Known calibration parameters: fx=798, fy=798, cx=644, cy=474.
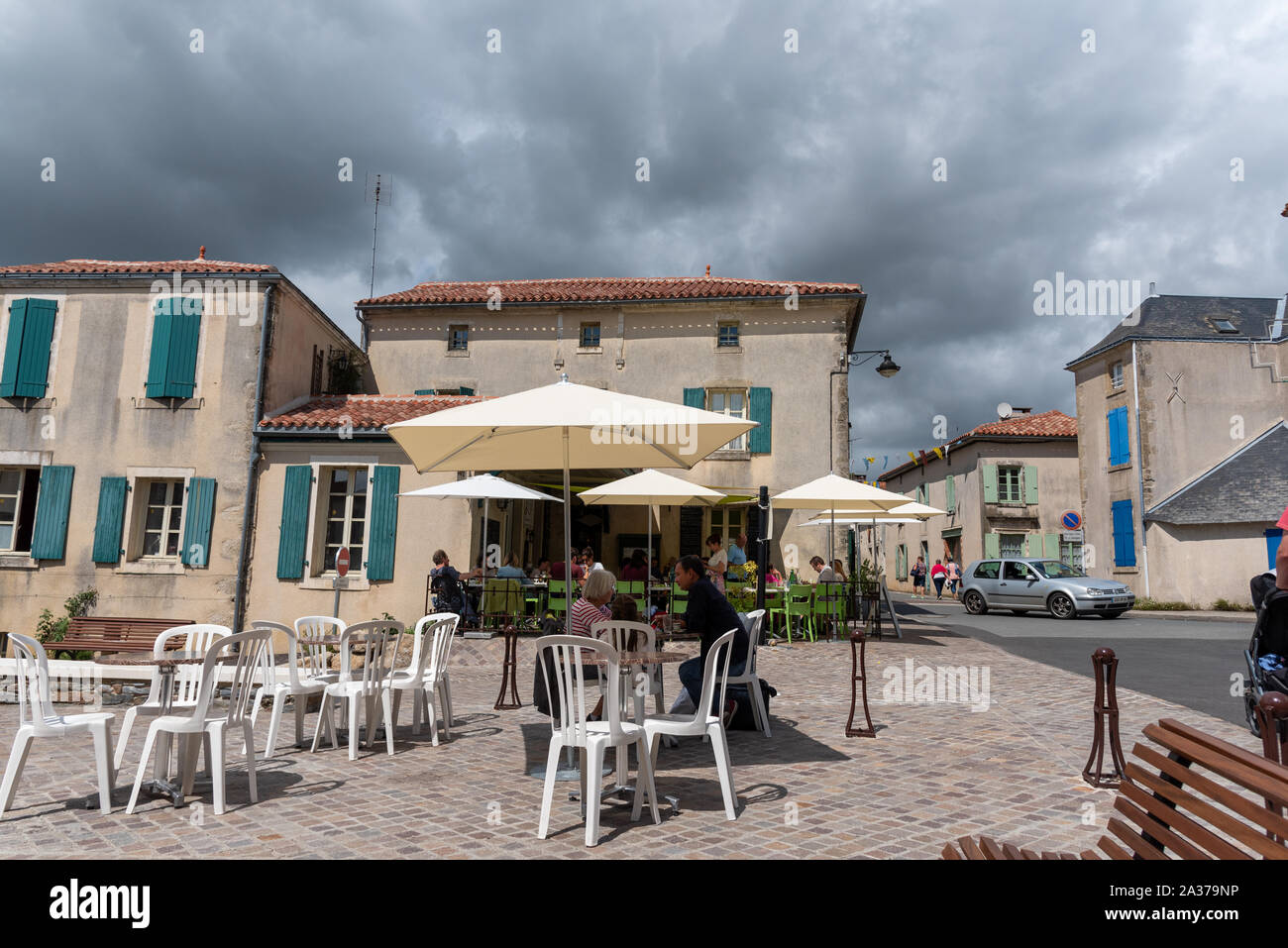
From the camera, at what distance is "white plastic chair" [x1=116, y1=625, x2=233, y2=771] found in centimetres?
478

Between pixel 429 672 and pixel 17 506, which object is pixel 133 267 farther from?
pixel 429 672

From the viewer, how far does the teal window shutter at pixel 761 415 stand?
1833cm

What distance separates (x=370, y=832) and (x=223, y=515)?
1268cm

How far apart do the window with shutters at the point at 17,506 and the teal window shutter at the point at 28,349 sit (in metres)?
1.49

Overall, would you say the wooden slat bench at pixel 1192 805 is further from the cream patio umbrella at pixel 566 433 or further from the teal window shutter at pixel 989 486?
the teal window shutter at pixel 989 486

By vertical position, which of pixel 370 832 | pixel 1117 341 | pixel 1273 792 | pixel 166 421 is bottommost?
pixel 370 832

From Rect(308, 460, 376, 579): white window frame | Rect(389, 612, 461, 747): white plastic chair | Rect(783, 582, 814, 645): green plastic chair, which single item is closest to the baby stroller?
Rect(389, 612, 461, 747): white plastic chair

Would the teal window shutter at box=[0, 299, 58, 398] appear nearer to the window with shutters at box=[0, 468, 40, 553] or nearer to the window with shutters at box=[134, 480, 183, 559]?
the window with shutters at box=[0, 468, 40, 553]

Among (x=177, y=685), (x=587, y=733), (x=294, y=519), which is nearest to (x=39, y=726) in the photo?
(x=177, y=685)

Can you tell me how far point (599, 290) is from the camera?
782 inches

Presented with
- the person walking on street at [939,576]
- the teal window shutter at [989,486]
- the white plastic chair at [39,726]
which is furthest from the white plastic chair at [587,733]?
the person walking on street at [939,576]
